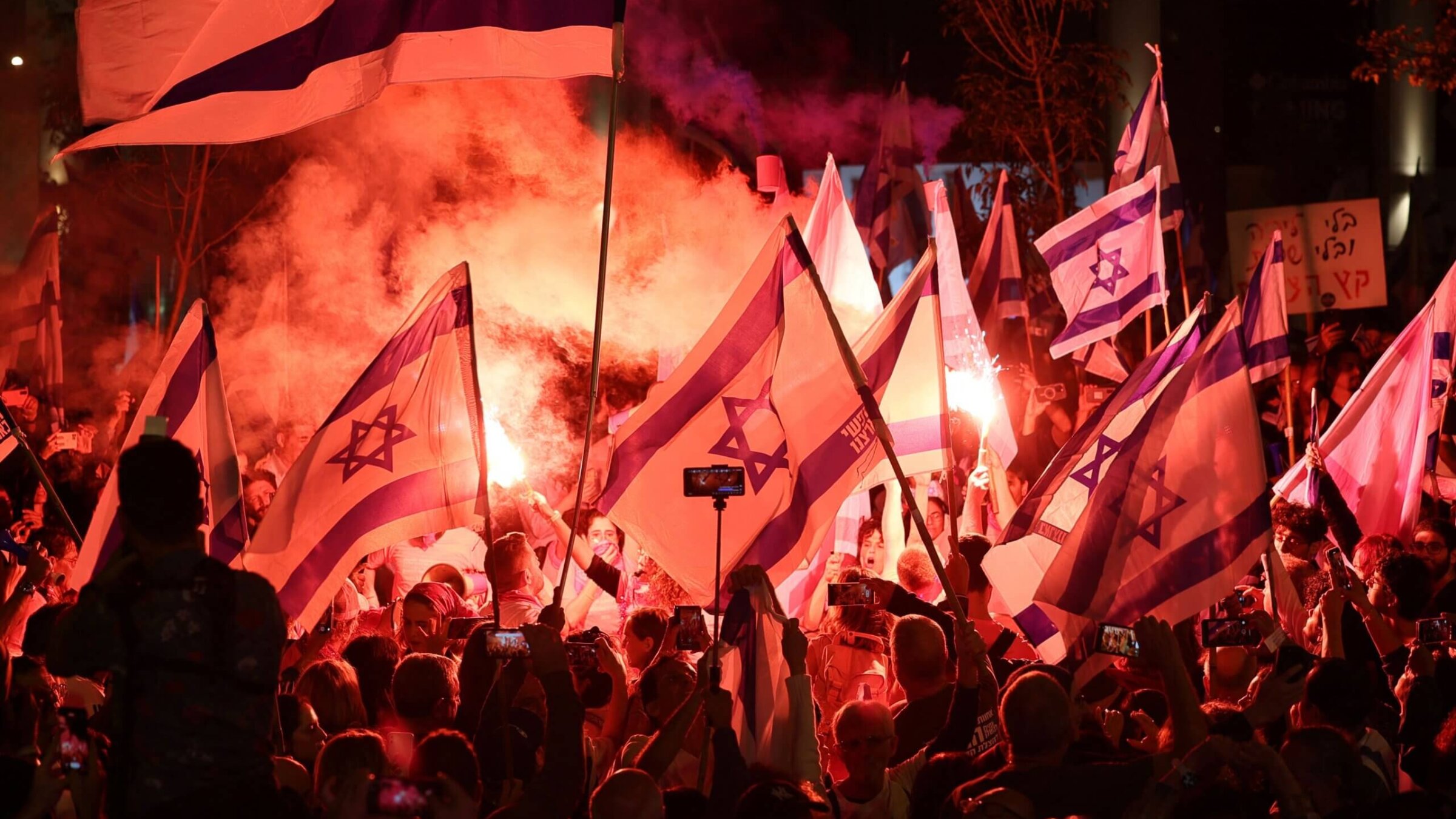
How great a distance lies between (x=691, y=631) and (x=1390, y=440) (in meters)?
5.39

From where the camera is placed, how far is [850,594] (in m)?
6.72

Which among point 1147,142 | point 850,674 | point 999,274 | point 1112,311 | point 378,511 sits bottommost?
point 850,674

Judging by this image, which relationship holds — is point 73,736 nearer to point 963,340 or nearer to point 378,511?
point 378,511

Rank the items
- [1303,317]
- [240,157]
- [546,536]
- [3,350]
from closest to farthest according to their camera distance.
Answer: [546,536] → [3,350] → [240,157] → [1303,317]

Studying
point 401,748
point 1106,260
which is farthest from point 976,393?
point 401,748

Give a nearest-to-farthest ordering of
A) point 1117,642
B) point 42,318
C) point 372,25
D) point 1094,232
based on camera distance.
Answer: point 1117,642 < point 372,25 < point 42,318 < point 1094,232

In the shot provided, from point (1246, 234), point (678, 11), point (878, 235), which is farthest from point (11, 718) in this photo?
point (1246, 234)

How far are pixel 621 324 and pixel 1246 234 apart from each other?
11910mm

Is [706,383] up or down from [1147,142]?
down

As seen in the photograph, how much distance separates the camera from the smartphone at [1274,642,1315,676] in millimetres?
4258

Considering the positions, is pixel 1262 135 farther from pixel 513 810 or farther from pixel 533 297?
pixel 513 810

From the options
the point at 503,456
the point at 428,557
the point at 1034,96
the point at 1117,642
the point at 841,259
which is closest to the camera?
the point at 1117,642

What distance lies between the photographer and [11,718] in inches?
185

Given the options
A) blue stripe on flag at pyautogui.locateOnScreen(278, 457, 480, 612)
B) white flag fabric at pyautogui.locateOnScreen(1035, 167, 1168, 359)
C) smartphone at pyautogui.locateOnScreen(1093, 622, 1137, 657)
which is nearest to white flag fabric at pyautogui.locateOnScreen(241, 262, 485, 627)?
blue stripe on flag at pyautogui.locateOnScreen(278, 457, 480, 612)
